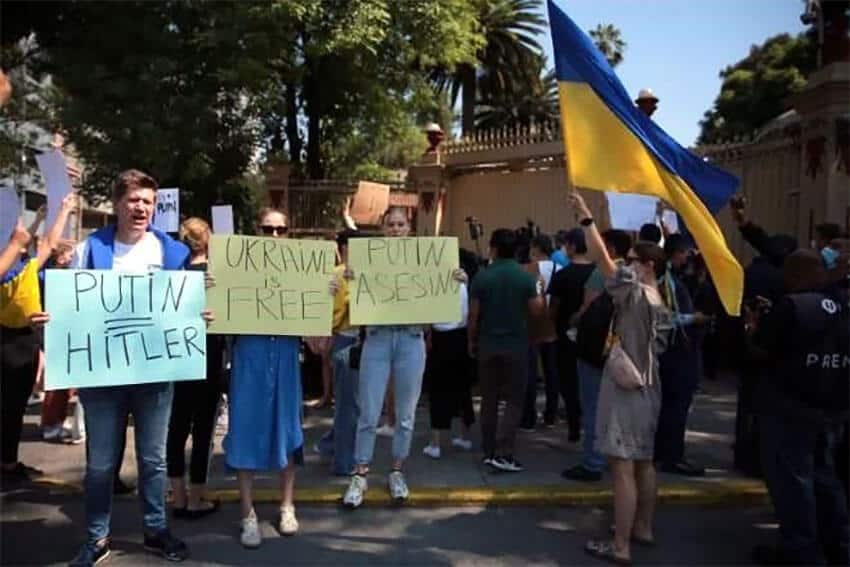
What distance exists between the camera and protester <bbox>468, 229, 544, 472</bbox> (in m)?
5.67

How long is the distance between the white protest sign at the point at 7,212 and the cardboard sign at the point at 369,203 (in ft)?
23.0

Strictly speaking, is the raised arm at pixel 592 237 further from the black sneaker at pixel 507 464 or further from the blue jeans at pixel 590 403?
the black sneaker at pixel 507 464

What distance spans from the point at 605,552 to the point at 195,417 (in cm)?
258

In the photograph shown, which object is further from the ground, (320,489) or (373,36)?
(373,36)

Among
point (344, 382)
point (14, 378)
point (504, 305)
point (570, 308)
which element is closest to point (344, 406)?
point (344, 382)

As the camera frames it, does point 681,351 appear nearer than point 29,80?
Yes

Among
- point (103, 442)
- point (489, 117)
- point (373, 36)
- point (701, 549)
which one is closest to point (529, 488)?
point (701, 549)

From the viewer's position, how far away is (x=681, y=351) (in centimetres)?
575

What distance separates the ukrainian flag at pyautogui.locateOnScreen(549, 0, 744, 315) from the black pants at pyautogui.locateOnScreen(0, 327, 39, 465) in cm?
393

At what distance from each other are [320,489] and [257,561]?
1098 millimetres

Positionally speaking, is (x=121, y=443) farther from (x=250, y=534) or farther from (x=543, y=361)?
(x=543, y=361)

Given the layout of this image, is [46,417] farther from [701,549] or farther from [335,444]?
[701,549]

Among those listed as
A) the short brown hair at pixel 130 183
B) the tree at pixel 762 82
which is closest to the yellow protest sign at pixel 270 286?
the short brown hair at pixel 130 183

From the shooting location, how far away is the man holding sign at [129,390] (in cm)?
390
